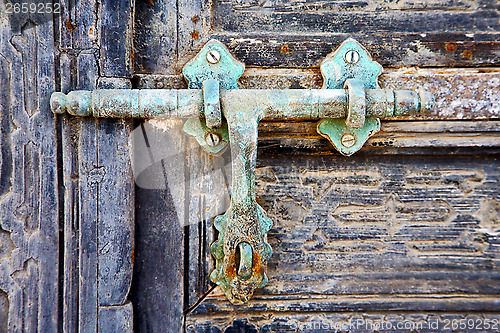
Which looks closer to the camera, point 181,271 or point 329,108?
point 329,108

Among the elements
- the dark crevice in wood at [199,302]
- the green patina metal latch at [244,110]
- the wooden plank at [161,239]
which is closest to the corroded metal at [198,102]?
the green patina metal latch at [244,110]

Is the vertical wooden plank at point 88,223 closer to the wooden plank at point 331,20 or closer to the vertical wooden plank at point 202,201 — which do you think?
the vertical wooden plank at point 202,201

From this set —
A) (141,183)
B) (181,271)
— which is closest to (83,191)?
(141,183)

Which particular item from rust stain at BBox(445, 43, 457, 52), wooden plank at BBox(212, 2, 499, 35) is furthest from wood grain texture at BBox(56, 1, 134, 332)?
rust stain at BBox(445, 43, 457, 52)

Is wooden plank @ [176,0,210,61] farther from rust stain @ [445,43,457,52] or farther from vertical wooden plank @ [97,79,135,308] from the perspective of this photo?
rust stain @ [445,43,457,52]

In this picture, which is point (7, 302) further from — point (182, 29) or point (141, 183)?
point (182, 29)

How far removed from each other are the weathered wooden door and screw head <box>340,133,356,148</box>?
2.0 inches

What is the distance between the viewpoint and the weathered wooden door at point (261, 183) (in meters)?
0.65

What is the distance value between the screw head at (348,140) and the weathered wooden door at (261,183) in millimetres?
51

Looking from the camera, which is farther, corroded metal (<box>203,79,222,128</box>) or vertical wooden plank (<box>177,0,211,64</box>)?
vertical wooden plank (<box>177,0,211,64</box>)

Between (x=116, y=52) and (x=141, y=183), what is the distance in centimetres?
26

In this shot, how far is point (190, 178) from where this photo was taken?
71 centimetres

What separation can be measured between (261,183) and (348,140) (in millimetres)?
200

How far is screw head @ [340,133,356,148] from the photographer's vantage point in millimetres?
681
